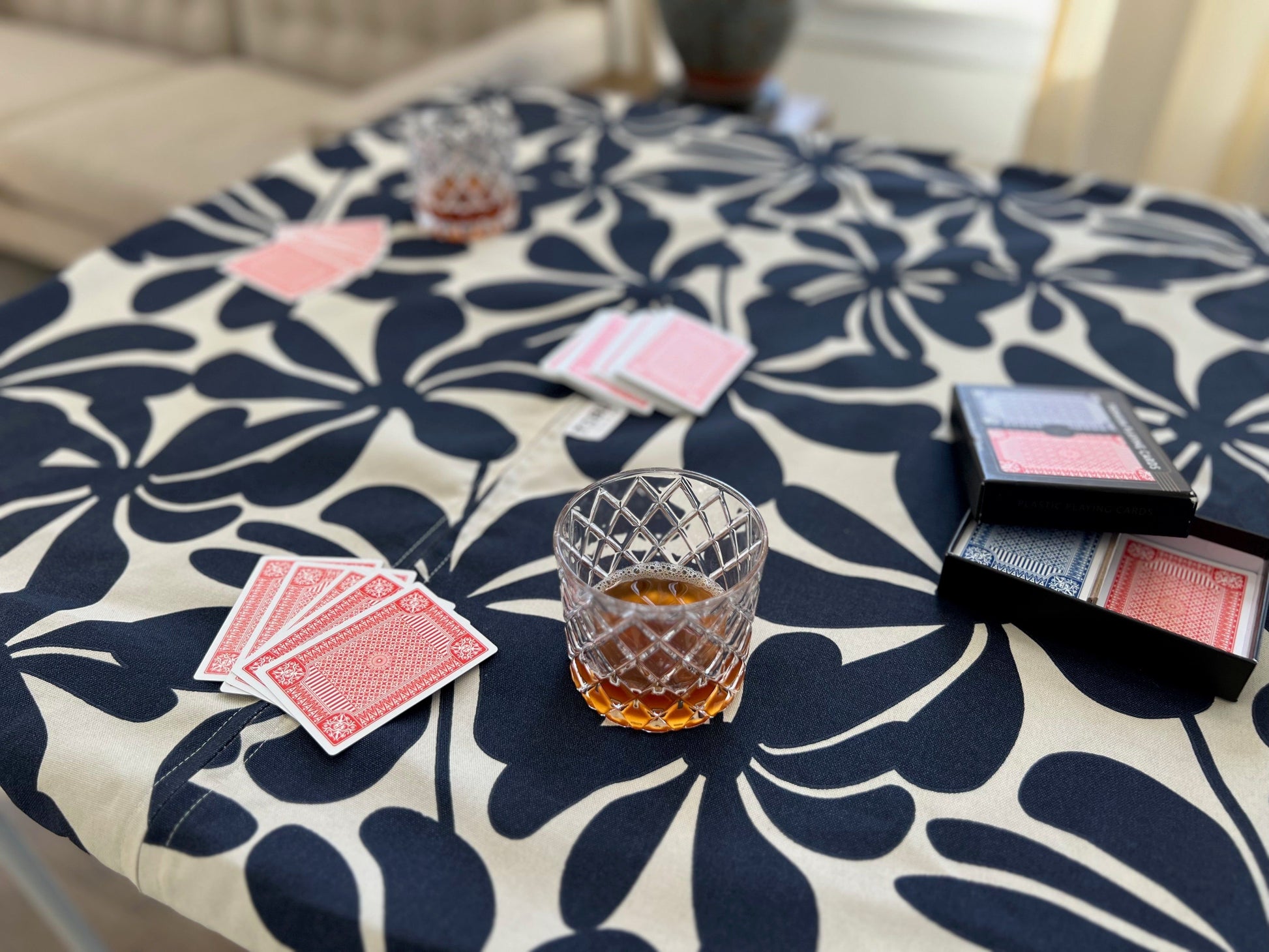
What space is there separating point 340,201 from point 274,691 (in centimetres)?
95

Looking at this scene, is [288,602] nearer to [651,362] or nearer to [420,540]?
[420,540]

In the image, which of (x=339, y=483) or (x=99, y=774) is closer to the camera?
(x=99, y=774)

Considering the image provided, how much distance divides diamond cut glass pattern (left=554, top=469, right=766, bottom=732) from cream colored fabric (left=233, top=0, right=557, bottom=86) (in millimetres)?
2300

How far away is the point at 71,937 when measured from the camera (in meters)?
1.05

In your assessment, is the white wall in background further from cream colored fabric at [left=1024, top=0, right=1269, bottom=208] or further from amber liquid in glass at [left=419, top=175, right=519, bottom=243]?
amber liquid in glass at [left=419, top=175, right=519, bottom=243]

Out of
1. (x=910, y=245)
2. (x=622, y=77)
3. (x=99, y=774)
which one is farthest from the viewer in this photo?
(x=622, y=77)

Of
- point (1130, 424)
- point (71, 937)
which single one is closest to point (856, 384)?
point (1130, 424)

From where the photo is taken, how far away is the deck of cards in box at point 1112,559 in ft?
2.45

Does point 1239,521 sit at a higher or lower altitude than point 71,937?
higher

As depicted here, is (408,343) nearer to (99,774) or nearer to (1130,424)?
(99,774)

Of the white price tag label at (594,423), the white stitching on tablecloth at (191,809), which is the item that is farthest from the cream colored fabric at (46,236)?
the white stitching on tablecloth at (191,809)

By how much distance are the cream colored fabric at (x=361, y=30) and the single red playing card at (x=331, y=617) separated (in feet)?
7.52

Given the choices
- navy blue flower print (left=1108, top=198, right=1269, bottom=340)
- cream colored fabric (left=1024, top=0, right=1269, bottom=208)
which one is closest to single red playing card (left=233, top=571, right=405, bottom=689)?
navy blue flower print (left=1108, top=198, right=1269, bottom=340)

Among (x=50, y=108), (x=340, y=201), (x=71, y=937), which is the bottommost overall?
(x=71, y=937)
